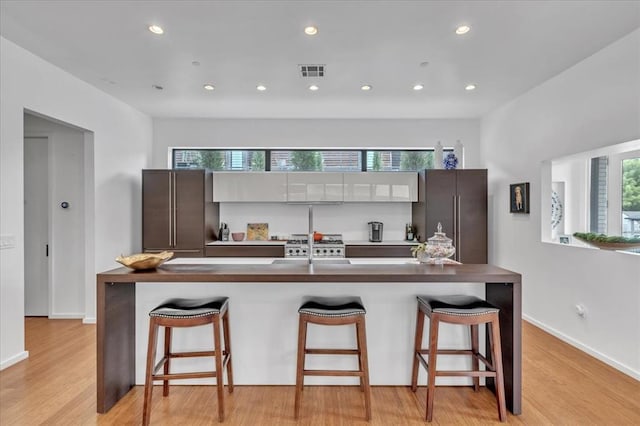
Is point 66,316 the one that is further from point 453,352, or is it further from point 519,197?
point 519,197

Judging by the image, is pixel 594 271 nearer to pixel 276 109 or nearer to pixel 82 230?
pixel 276 109

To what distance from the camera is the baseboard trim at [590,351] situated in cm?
279

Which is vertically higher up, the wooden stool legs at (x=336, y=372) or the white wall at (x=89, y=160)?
the white wall at (x=89, y=160)

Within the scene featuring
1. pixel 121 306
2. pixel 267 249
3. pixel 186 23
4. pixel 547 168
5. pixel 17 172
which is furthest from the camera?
pixel 267 249

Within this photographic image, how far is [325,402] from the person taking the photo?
7.77ft

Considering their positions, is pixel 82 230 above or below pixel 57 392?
above

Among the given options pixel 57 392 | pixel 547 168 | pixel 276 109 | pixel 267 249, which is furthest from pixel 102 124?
pixel 547 168

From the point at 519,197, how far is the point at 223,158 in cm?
433

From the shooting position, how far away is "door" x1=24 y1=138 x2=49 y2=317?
4.27m

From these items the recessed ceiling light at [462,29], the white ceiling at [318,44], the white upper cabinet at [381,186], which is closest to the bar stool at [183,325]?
the white ceiling at [318,44]

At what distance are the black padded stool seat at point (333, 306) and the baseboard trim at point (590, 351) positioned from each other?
2.38 m

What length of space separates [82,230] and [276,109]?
298cm

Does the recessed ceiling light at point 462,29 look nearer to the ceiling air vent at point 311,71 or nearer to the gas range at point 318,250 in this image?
the ceiling air vent at point 311,71

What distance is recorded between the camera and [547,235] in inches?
155
